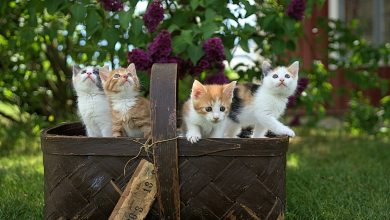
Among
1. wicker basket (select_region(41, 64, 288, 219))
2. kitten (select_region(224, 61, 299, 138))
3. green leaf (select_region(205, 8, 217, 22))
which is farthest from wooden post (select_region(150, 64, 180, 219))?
green leaf (select_region(205, 8, 217, 22))

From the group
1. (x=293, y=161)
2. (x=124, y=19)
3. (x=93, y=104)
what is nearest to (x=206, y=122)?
(x=93, y=104)

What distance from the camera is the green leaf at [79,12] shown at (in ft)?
8.09

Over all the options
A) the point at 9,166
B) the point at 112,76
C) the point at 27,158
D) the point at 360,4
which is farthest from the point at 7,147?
the point at 360,4

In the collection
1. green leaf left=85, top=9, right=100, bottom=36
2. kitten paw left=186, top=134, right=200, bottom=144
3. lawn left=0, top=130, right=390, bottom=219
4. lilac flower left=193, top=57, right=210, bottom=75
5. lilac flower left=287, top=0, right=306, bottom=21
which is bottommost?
lawn left=0, top=130, right=390, bottom=219

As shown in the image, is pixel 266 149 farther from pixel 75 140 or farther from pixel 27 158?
pixel 27 158

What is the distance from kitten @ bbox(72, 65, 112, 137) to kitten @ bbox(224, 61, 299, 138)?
0.52 m

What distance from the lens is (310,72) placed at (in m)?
3.69

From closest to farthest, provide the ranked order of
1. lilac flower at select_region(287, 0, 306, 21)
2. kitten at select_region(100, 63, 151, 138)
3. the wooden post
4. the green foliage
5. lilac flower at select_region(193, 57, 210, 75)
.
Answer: the wooden post, kitten at select_region(100, 63, 151, 138), lilac flower at select_region(193, 57, 210, 75), lilac flower at select_region(287, 0, 306, 21), the green foliage

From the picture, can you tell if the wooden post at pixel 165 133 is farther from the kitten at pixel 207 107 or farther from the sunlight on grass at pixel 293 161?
the sunlight on grass at pixel 293 161

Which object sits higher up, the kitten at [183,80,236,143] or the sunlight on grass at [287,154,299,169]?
the kitten at [183,80,236,143]

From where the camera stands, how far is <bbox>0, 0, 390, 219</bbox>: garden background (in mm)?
2439

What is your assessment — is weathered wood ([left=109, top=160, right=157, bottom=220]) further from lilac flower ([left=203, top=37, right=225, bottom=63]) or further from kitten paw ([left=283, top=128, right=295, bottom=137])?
lilac flower ([left=203, top=37, right=225, bottom=63])

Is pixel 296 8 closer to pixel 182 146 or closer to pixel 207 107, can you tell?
pixel 207 107

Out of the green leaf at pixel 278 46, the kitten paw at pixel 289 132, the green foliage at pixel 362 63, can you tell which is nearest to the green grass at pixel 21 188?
the kitten paw at pixel 289 132
